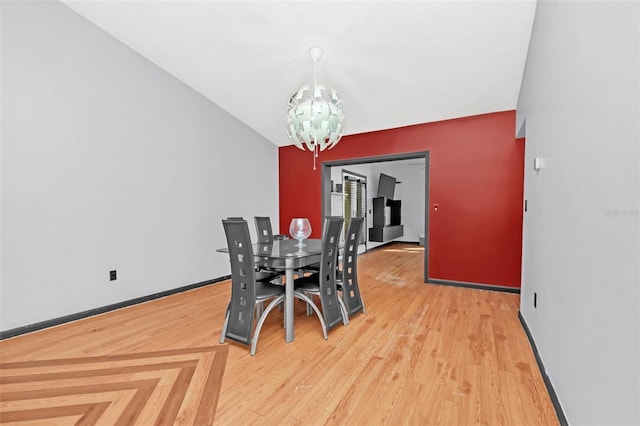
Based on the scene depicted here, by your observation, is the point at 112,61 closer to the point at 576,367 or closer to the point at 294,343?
the point at 294,343

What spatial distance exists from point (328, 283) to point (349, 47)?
237 centimetres

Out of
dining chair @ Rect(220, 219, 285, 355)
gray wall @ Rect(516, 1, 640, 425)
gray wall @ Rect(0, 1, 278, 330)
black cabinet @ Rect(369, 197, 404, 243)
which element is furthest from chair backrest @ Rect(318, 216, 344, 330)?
black cabinet @ Rect(369, 197, 404, 243)

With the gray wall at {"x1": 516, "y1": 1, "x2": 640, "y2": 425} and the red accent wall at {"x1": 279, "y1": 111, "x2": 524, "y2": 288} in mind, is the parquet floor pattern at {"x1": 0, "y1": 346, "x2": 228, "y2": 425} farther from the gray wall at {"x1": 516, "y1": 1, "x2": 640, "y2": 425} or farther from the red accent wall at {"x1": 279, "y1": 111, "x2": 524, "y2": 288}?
the red accent wall at {"x1": 279, "y1": 111, "x2": 524, "y2": 288}

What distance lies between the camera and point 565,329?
1.49 m

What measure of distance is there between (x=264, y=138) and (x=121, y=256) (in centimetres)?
305

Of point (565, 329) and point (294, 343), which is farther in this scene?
point (294, 343)

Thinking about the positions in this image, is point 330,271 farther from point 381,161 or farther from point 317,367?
point 381,161

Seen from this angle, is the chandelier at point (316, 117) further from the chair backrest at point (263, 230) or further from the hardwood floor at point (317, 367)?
the hardwood floor at point (317, 367)

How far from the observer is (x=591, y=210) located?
1208mm

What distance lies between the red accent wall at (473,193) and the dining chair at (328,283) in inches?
86.9

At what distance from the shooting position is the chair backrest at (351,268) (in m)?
2.75

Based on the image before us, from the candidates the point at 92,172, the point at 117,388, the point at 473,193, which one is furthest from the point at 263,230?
the point at 473,193

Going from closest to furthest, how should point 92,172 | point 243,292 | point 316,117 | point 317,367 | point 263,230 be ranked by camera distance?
point 317,367 < point 243,292 < point 316,117 < point 92,172 < point 263,230

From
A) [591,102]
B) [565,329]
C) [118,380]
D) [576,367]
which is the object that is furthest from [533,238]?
[118,380]
